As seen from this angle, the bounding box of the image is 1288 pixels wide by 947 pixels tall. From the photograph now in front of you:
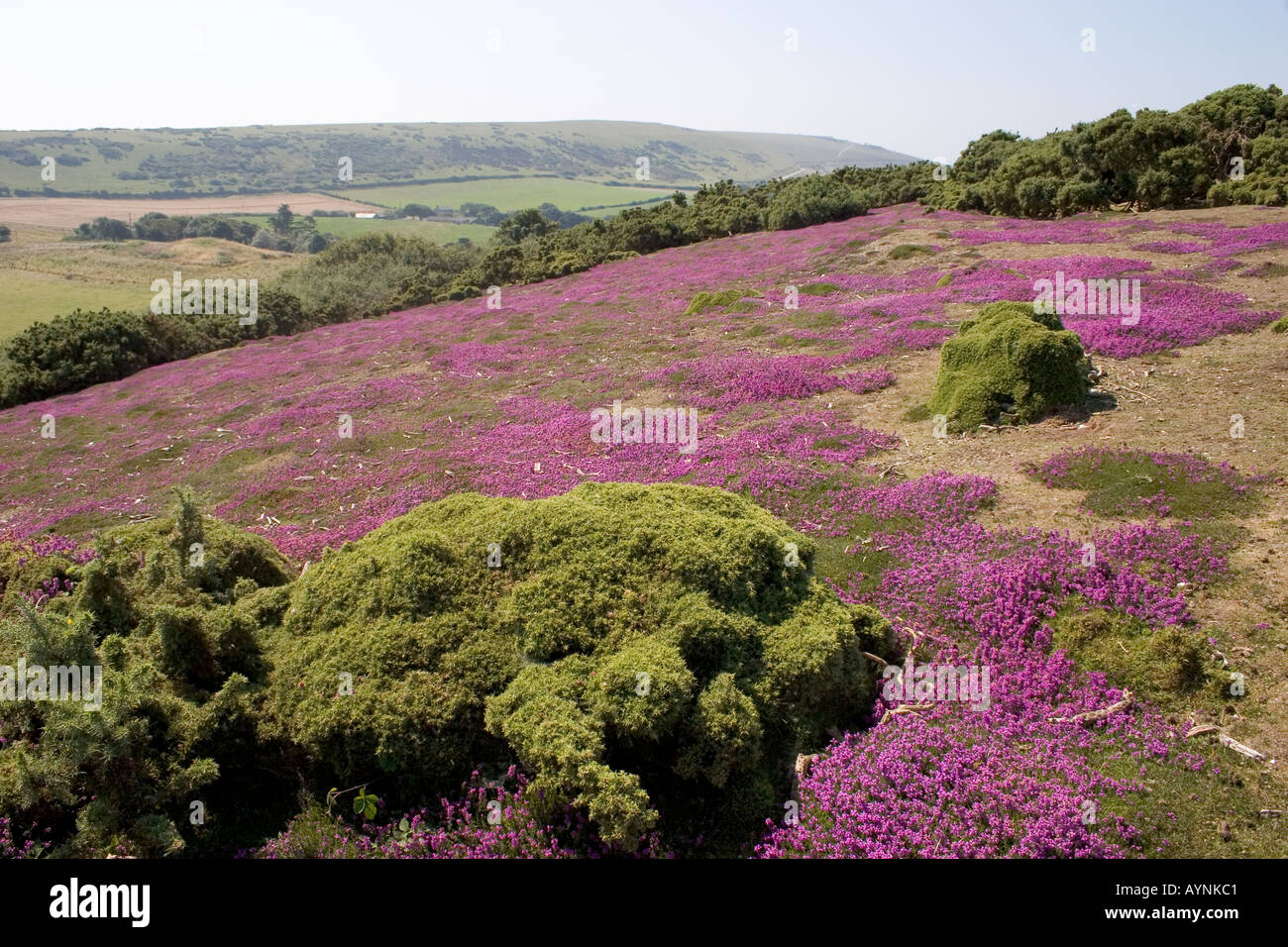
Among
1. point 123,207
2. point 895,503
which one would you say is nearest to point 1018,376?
point 895,503

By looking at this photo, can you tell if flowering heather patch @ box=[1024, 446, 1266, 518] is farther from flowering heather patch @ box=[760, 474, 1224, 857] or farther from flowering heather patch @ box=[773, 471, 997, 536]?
flowering heather patch @ box=[773, 471, 997, 536]

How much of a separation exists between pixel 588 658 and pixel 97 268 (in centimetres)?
10789

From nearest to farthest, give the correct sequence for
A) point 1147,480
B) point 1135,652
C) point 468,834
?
point 468,834
point 1135,652
point 1147,480

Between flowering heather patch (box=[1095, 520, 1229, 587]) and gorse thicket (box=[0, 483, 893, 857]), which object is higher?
flowering heather patch (box=[1095, 520, 1229, 587])

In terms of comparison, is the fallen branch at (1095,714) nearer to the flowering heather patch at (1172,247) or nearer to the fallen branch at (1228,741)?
the fallen branch at (1228,741)

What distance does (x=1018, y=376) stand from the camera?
1545cm

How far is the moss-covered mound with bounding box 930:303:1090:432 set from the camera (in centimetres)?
1532

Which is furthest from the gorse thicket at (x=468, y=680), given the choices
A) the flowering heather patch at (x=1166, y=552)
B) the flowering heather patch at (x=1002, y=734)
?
the flowering heather patch at (x=1166, y=552)

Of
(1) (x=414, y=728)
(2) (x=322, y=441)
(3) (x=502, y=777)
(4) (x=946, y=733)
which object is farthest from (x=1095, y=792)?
(2) (x=322, y=441)

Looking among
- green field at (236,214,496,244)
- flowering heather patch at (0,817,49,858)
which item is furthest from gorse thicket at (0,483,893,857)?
green field at (236,214,496,244)

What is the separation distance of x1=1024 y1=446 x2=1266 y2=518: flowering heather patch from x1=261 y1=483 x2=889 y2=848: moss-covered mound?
5.95 metres

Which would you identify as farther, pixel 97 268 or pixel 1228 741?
pixel 97 268

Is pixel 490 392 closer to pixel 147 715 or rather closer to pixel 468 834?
pixel 147 715

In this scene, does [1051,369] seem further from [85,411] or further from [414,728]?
[85,411]
